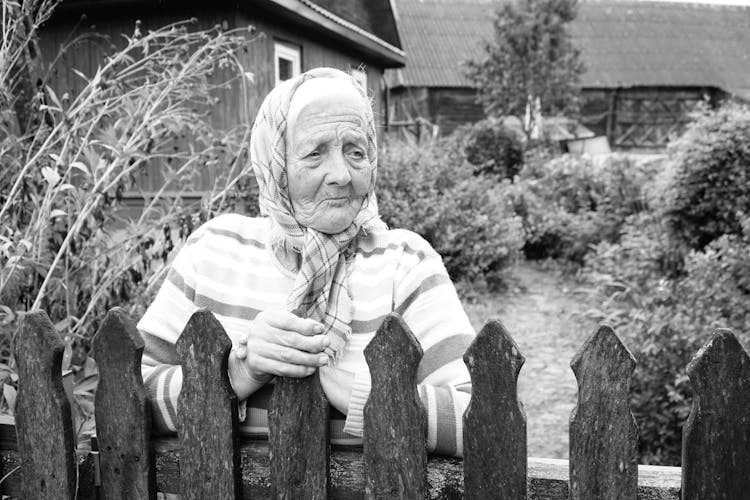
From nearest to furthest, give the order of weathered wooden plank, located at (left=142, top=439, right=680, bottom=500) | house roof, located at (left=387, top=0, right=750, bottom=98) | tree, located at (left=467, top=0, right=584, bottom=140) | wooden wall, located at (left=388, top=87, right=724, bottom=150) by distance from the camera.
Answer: weathered wooden plank, located at (left=142, top=439, right=680, bottom=500) < tree, located at (left=467, top=0, right=584, bottom=140) < wooden wall, located at (left=388, top=87, right=724, bottom=150) < house roof, located at (left=387, top=0, right=750, bottom=98)

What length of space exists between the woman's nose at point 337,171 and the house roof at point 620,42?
867 inches

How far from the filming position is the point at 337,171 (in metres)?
1.37

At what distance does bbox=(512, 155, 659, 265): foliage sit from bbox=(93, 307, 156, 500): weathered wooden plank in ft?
23.2

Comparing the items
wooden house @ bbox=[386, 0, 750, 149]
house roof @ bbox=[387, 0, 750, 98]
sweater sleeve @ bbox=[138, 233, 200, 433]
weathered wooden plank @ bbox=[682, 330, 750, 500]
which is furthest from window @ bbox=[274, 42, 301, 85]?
house roof @ bbox=[387, 0, 750, 98]

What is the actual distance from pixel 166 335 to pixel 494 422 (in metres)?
0.71

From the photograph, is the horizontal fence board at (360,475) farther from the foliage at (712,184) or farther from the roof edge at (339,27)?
the roof edge at (339,27)

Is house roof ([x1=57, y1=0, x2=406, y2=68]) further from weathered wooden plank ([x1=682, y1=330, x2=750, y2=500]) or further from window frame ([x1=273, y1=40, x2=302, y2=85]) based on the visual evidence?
weathered wooden plank ([x1=682, y1=330, x2=750, y2=500])

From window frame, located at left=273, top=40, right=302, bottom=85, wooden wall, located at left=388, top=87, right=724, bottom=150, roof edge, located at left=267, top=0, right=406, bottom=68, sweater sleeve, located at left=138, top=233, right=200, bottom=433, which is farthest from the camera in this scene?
wooden wall, located at left=388, top=87, right=724, bottom=150

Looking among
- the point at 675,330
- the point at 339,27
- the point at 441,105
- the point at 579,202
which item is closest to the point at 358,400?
the point at 675,330

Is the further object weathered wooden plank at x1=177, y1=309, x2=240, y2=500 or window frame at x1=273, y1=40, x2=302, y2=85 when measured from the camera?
window frame at x1=273, y1=40, x2=302, y2=85

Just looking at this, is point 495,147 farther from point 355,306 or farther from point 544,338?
point 355,306

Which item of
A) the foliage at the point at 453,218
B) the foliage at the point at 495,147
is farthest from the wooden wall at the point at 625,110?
the foliage at the point at 453,218

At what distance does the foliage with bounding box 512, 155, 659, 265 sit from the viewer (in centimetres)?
888

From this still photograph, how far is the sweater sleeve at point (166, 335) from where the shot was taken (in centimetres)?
146
